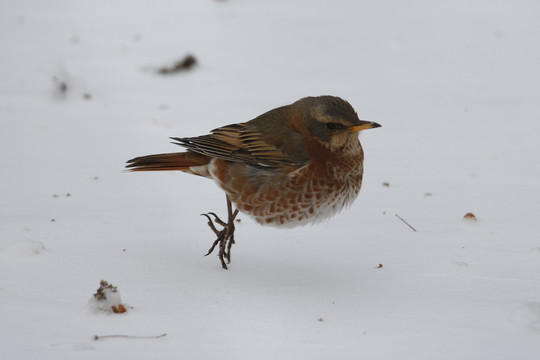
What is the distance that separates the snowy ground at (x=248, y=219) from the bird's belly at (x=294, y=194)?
367 millimetres

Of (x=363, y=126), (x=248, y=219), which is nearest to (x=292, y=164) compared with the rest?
(x=363, y=126)

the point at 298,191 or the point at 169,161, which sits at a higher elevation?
the point at 169,161

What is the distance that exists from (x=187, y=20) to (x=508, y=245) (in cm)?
657

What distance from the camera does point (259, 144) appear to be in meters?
4.70

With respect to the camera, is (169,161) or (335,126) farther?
(169,161)

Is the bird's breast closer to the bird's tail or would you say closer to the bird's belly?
the bird's belly

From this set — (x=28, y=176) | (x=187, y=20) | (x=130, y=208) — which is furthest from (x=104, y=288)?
(x=187, y=20)

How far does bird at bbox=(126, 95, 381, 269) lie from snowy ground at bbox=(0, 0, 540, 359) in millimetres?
399

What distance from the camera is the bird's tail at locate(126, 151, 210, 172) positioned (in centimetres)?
484

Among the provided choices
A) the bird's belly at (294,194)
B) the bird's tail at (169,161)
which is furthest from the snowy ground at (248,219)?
A: the bird's tail at (169,161)

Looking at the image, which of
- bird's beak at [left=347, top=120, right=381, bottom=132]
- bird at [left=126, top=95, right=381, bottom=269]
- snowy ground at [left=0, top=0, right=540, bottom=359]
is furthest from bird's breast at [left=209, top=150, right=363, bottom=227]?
snowy ground at [left=0, top=0, right=540, bottom=359]

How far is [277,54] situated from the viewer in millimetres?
9148

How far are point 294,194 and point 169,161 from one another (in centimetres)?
93

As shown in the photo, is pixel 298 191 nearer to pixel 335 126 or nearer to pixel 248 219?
pixel 335 126
